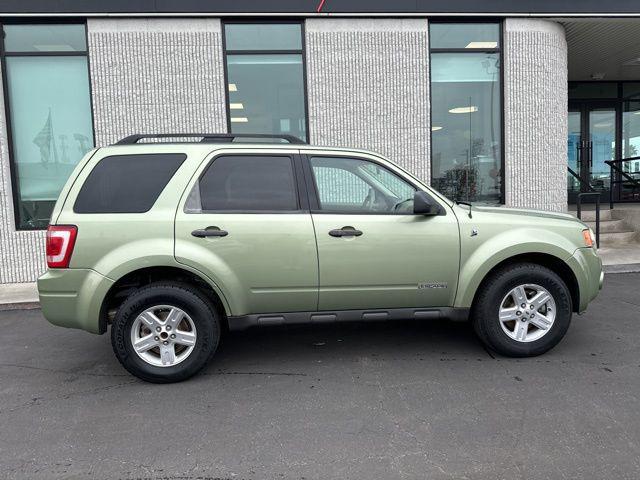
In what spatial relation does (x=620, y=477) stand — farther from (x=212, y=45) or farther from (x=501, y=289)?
(x=212, y=45)

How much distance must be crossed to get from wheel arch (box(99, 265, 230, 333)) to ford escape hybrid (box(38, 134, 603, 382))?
1 cm

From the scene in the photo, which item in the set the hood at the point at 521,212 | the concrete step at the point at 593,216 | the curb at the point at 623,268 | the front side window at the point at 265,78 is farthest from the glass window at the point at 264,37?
the concrete step at the point at 593,216

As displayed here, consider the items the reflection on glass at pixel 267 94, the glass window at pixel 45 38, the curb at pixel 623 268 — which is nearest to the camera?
the curb at pixel 623 268

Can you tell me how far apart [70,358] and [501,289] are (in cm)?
401

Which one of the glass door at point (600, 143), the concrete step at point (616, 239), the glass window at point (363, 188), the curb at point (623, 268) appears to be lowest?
the curb at point (623, 268)

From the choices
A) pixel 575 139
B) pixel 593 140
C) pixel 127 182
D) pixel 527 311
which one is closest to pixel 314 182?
pixel 127 182

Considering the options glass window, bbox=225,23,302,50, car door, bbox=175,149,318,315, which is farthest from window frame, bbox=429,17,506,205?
car door, bbox=175,149,318,315

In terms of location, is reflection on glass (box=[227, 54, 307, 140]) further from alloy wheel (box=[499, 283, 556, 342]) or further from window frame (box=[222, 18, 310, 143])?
alloy wheel (box=[499, 283, 556, 342])

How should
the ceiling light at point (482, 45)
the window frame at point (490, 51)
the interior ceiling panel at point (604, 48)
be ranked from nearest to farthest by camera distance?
1. the window frame at point (490, 51)
2. the ceiling light at point (482, 45)
3. the interior ceiling panel at point (604, 48)

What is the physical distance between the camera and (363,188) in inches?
174

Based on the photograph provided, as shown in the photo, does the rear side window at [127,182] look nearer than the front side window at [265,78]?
Yes

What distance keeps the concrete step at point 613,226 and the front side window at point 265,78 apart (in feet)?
21.2

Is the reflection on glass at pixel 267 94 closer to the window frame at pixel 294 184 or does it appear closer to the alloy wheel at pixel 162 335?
A: the window frame at pixel 294 184

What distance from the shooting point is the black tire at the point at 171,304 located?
3.88 metres
